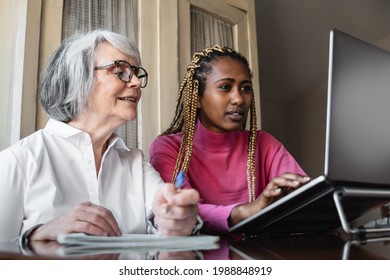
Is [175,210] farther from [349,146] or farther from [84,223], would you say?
[349,146]

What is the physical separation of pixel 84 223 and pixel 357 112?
1.57ft

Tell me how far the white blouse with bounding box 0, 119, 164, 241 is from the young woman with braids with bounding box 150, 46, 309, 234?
7.0 inches

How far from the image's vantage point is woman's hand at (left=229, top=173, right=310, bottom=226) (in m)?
0.79

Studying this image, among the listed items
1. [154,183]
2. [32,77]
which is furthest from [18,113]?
[154,183]

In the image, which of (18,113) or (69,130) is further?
(18,113)

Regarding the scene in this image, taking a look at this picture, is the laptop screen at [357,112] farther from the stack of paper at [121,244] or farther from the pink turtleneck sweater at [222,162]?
the pink turtleneck sweater at [222,162]

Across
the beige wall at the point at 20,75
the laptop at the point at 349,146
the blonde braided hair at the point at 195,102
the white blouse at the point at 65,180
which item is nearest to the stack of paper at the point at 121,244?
the laptop at the point at 349,146

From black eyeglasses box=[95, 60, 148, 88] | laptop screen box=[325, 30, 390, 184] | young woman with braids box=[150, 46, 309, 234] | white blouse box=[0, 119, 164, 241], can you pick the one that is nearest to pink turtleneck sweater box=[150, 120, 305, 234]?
young woman with braids box=[150, 46, 309, 234]

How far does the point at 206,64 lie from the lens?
4.86ft

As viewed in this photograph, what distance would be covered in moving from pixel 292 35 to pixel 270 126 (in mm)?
1296

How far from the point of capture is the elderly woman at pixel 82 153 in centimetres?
87

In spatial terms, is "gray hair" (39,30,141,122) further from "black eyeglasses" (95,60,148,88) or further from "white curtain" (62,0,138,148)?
"white curtain" (62,0,138,148)

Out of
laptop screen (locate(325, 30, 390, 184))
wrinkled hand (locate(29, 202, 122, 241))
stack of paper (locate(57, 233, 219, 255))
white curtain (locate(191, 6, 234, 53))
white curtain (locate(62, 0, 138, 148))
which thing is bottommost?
stack of paper (locate(57, 233, 219, 255))
